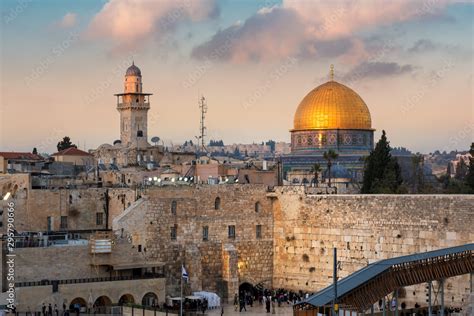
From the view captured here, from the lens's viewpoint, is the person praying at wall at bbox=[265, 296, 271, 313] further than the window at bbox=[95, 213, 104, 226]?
No

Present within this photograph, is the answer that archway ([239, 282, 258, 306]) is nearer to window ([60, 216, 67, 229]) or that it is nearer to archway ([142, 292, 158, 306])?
archway ([142, 292, 158, 306])

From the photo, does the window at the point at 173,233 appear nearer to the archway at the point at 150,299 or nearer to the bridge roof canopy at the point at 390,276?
the archway at the point at 150,299

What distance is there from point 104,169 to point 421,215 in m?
21.6

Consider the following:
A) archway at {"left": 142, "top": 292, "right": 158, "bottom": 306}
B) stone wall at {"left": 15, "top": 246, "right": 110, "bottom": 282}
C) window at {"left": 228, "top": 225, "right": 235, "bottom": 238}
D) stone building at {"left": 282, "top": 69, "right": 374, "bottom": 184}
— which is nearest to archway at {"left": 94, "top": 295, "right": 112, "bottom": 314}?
stone wall at {"left": 15, "top": 246, "right": 110, "bottom": 282}

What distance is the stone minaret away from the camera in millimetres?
61906

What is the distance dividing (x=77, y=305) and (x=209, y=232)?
27.0ft

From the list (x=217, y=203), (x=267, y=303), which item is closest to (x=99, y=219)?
(x=217, y=203)

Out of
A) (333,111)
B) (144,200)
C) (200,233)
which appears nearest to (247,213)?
(200,233)

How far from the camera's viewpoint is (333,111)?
67.6 m

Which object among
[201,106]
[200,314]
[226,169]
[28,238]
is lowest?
[200,314]

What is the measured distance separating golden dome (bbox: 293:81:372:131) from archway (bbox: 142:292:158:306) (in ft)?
108

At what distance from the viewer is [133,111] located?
6234 centimetres

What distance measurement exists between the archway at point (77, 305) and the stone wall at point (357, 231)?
10448 mm

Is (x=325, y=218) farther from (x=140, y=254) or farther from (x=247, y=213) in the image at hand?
(x=140, y=254)
